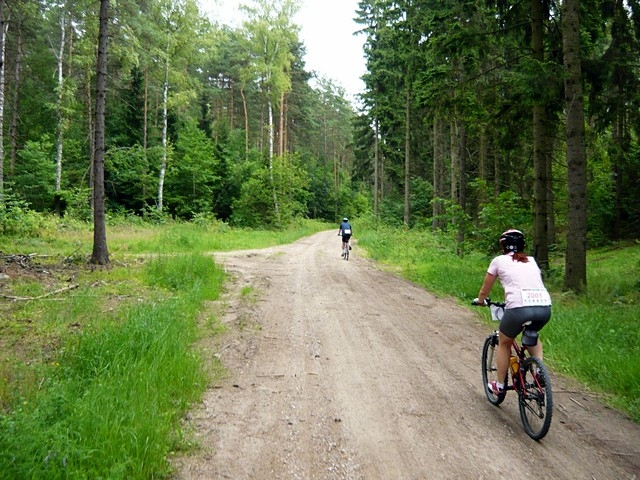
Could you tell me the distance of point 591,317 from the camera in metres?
7.12

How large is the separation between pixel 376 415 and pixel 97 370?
297 cm

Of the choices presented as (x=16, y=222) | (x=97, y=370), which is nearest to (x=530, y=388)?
(x=97, y=370)

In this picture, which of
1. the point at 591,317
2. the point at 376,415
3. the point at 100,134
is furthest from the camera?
the point at 100,134

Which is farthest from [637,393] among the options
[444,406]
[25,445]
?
[25,445]

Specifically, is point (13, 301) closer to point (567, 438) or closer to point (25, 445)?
point (25, 445)

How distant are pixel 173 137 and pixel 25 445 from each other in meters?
33.6

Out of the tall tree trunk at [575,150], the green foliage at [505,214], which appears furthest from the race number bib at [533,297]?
the green foliage at [505,214]

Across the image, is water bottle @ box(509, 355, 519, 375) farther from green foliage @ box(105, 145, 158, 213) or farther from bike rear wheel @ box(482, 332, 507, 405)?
green foliage @ box(105, 145, 158, 213)

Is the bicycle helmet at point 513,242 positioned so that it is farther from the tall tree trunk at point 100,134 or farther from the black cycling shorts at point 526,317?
the tall tree trunk at point 100,134

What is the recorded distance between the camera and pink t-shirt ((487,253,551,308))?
4.01 metres

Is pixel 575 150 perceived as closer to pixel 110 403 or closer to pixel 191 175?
pixel 110 403

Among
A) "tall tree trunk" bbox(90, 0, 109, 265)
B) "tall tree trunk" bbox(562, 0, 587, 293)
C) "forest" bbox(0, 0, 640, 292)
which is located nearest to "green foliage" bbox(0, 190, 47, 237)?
"forest" bbox(0, 0, 640, 292)

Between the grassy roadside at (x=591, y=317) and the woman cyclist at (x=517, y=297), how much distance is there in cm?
140

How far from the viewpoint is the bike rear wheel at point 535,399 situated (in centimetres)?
361
